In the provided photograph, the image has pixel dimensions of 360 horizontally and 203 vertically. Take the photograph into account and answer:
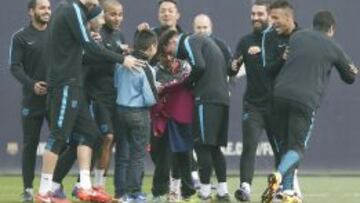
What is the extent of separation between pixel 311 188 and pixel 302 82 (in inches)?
145

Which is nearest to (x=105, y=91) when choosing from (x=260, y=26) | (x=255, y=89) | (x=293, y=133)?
(x=255, y=89)

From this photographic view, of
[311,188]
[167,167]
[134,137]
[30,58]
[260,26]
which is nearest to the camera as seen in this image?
[134,137]

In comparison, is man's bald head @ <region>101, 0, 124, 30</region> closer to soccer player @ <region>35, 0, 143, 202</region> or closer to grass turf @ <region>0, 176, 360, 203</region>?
soccer player @ <region>35, 0, 143, 202</region>

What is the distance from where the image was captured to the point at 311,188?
13.7m

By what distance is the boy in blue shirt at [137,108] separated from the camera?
10523 millimetres

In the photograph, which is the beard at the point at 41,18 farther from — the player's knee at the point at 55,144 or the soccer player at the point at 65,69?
the player's knee at the point at 55,144

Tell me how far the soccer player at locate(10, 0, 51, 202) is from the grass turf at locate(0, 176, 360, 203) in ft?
1.66

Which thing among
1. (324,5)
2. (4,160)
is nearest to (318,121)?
(324,5)

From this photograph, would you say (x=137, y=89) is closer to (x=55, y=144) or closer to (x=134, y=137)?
(x=134, y=137)

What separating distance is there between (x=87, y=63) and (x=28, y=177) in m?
1.33

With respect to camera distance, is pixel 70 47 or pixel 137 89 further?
pixel 137 89

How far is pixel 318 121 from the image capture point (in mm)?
16156

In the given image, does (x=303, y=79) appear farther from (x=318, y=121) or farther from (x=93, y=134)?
(x=318, y=121)

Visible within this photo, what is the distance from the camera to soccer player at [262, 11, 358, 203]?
1022 cm
